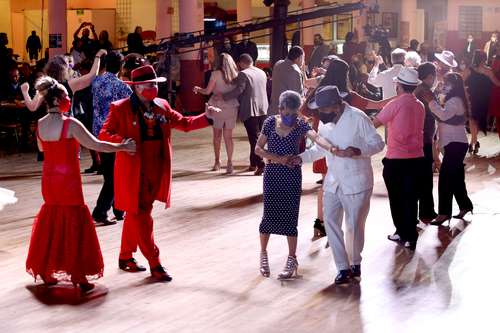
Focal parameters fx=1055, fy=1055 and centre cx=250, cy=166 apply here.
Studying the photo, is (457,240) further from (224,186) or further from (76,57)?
(76,57)

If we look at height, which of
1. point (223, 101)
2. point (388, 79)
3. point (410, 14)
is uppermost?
point (410, 14)

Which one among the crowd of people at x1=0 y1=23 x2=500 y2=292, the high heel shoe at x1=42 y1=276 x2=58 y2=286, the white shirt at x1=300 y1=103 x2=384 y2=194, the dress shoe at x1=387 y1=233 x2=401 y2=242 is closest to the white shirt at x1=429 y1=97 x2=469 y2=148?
the crowd of people at x1=0 y1=23 x2=500 y2=292

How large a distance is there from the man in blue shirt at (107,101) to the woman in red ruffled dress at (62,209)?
2577 millimetres

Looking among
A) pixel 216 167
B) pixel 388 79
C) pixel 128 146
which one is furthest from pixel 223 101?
pixel 128 146

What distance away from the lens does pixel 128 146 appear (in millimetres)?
7637

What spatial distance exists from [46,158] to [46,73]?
9.68 feet

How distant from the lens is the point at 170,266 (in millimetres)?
8430

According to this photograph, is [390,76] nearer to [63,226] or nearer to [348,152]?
[348,152]

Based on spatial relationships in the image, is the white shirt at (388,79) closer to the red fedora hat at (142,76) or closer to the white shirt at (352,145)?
the white shirt at (352,145)

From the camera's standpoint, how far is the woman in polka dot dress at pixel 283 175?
7.98 m

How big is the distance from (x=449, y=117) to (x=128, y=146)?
11.8 ft

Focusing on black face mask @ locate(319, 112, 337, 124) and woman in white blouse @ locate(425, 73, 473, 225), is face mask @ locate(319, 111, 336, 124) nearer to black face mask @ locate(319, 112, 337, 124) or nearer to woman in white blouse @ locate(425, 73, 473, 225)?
black face mask @ locate(319, 112, 337, 124)

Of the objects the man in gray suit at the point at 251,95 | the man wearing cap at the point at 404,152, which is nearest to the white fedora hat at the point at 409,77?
the man wearing cap at the point at 404,152

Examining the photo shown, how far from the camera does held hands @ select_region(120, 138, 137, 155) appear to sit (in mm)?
7629
